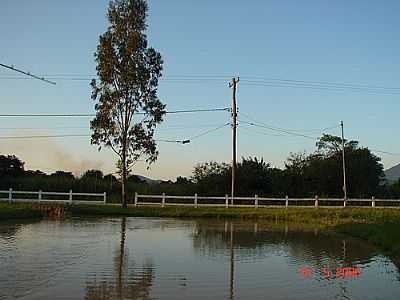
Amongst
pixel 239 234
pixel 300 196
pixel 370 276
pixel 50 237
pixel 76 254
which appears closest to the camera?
pixel 370 276

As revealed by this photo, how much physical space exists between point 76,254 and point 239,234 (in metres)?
9.59

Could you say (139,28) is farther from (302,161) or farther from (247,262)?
(247,262)

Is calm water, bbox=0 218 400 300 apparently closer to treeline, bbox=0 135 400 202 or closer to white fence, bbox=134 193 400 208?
white fence, bbox=134 193 400 208

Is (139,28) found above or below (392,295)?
above

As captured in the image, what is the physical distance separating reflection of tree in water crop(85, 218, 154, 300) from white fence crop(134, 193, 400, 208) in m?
29.2

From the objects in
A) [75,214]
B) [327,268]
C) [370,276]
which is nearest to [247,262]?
[327,268]

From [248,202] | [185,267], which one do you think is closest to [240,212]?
[248,202]

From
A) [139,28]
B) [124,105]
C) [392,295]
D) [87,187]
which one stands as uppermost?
[139,28]

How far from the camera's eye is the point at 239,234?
23.2 meters
